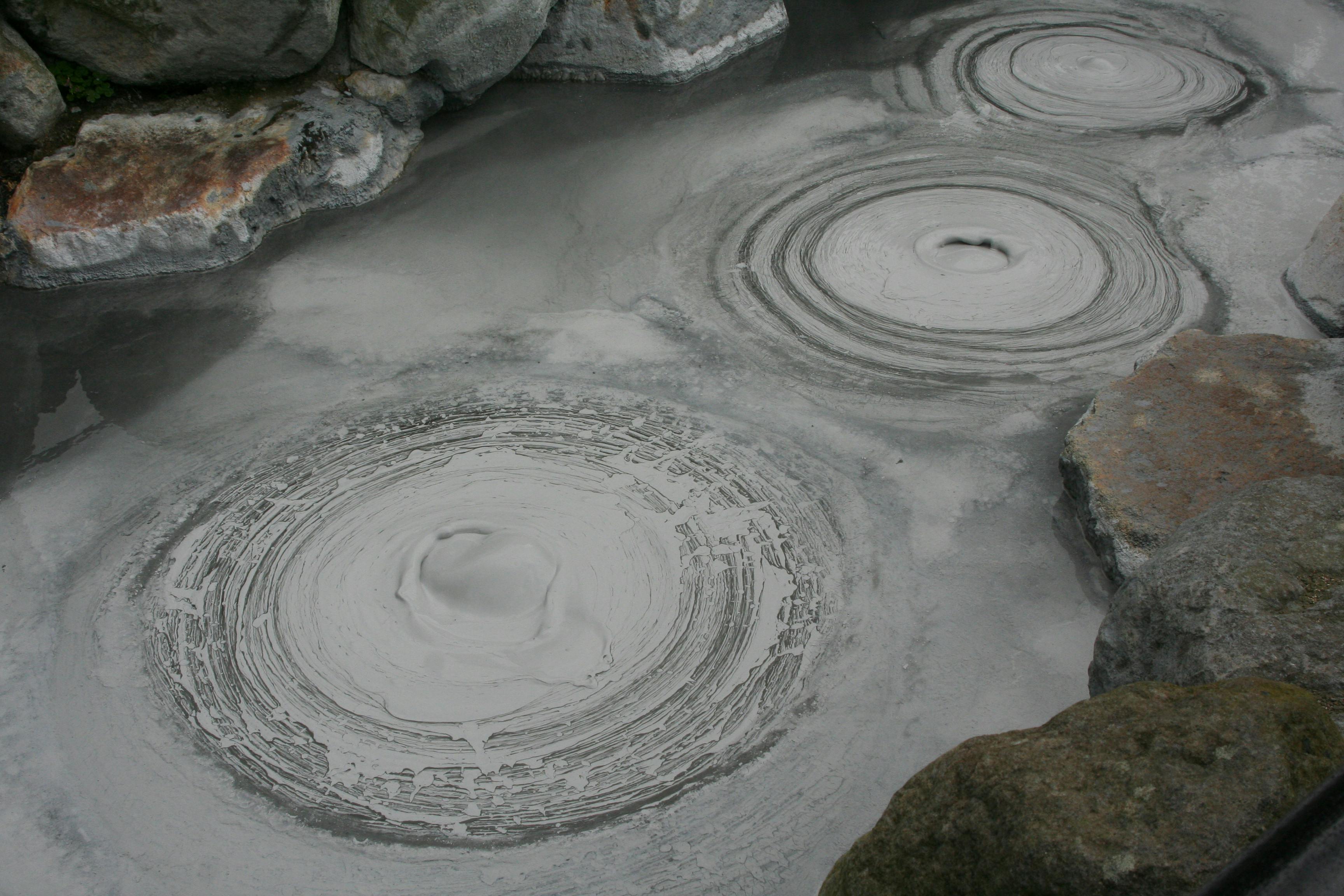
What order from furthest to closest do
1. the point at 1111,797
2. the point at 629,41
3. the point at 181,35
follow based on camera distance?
the point at 629,41
the point at 181,35
the point at 1111,797

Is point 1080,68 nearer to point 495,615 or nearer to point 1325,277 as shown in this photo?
point 1325,277

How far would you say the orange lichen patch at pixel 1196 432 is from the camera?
220 cm

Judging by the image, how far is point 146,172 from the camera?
10.7 ft

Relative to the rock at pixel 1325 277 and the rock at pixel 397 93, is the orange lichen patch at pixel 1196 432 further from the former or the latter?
the rock at pixel 397 93

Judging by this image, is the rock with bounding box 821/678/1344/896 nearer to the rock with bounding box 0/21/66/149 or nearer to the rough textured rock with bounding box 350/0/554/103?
the rough textured rock with bounding box 350/0/554/103

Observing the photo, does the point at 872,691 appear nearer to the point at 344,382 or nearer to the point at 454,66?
the point at 344,382

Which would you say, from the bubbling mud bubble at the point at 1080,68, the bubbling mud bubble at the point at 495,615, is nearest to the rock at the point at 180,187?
the bubbling mud bubble at the point at 495,615

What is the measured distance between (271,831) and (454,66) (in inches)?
108

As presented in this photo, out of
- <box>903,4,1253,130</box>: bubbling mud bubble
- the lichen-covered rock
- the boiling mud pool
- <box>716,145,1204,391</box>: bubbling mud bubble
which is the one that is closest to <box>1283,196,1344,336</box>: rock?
the boiling mud pool

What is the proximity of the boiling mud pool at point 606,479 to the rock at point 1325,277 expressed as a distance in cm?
6

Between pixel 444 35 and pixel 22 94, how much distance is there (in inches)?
50.8

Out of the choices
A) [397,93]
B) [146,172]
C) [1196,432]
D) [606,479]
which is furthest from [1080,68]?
[146,172]

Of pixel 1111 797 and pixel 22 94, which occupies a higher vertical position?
pixel 22 94

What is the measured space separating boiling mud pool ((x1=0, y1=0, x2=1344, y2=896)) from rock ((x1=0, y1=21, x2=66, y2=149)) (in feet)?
1.69
